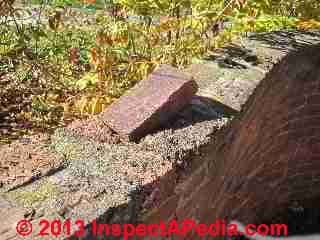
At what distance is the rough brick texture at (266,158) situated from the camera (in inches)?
82.4

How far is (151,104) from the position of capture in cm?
283

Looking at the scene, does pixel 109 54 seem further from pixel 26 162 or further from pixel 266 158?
pixel 266 158

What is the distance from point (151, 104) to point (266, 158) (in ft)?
2.35

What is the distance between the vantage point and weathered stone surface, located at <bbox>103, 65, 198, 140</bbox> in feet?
8.98

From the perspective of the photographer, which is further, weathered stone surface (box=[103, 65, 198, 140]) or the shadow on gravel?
the shadow on gravel

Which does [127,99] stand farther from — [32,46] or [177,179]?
[32,46]

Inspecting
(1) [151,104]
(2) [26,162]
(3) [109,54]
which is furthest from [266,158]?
(3) [109,54]

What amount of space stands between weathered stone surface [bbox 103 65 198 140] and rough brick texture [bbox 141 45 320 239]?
0.45m

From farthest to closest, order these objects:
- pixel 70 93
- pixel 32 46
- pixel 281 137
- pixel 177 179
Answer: pixel 32 46 → pixel 70 93 → pixel 281 137 → pixel 177 179

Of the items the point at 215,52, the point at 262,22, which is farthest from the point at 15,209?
the point at 262,22

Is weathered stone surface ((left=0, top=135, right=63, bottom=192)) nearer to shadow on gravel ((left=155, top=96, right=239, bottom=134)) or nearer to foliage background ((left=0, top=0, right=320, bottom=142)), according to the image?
shadow on gravel ((left=155, top=96, right=239, bottom=134))

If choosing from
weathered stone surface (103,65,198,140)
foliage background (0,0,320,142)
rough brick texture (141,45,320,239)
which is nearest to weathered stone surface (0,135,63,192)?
weathered stone surface (103,65,198,140)

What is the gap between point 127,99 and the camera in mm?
2926

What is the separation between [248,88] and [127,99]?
34.9 inches
